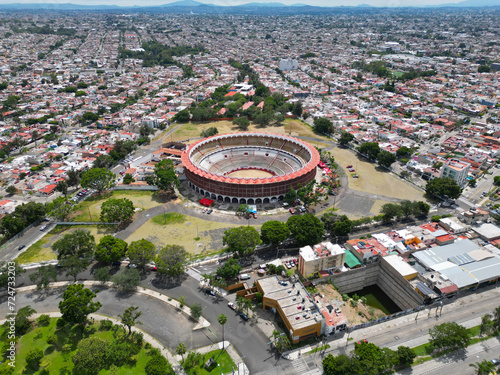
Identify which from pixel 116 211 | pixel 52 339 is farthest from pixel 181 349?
pixel 116 211

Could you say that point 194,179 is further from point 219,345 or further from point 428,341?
point 428,341

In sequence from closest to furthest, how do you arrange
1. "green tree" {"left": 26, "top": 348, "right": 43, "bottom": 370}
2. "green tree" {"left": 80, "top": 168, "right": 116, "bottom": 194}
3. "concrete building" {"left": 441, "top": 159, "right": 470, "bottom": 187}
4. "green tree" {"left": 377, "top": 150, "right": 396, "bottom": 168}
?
"green tree" {"left": 26, "top": 348, "right": 43, "bottom": 370} < "green tree" {"left": 80, "top": 168, "right": 116, "bottom": 194} < "concrete building" {"left": 441, "top": 159, "right": 470, "bottom": 187} < "green tree" {"left": 377, "top": 150, "right": 396, "bottom": 168}

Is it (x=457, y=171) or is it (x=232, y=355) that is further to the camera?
(x=457, y=171)

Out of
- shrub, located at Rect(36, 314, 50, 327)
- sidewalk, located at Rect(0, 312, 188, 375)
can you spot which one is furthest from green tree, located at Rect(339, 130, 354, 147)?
shrub, located at Rect(36, 314, 50, 327)

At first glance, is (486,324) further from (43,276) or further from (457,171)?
(43,276)

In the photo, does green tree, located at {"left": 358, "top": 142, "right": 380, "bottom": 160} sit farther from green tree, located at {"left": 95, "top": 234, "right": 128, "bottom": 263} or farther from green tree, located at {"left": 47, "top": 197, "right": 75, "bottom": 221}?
green tree, located at {"left": 47, "top": 197, "right": 75, "bottom": 221}

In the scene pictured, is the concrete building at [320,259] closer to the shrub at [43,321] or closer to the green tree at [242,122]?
the shrub at [43,321]

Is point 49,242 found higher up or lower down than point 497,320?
lower down

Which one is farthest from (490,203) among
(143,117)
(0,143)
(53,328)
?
(0,143)
